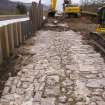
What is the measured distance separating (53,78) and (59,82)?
0.36m

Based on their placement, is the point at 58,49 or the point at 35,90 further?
the point at 58,49

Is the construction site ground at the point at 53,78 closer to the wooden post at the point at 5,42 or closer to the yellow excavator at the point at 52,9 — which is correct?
the wooden post at the point at 5,42

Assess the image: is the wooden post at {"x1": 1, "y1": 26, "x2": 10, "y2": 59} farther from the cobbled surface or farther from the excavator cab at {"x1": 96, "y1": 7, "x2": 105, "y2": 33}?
the excavator cab at {"x1": 96, "y1": 7, "x2": 105, "y2": 33}

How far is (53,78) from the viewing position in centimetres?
705

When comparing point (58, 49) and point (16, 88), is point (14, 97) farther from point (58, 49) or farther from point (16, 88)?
point (58, 49)

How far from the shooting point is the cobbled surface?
5.68 meters

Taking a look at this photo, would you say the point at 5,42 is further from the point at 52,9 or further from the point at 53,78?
the point at 52,9

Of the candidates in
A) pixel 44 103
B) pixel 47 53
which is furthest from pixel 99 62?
pixel 44 103

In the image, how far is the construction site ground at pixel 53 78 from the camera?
5727mm

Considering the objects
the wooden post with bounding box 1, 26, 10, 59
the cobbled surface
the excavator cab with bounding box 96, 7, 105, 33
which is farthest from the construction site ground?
the excavator cab with bounding box 96, 7, 105, 33

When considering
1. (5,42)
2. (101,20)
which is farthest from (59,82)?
(101,20)

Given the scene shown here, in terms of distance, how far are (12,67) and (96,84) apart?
116 inches

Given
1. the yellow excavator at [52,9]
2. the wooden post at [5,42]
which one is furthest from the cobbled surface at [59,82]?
the yellow excavator at [52,9]

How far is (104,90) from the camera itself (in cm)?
611
